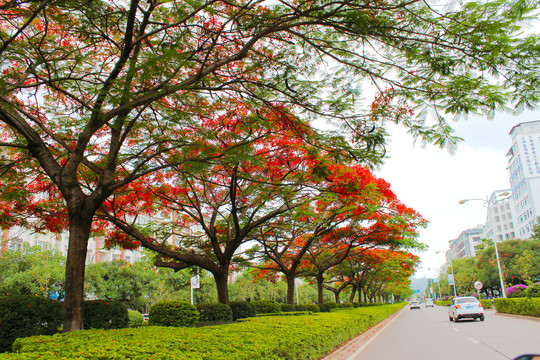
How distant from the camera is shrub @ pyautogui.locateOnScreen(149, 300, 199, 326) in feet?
42.4

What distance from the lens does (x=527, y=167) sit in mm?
74625

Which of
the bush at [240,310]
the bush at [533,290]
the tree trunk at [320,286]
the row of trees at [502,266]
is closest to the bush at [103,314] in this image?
the bush at [240,310]

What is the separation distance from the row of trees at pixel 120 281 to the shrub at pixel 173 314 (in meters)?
2.47

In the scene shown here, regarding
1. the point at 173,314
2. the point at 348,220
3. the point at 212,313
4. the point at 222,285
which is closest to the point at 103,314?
the point at 173,314

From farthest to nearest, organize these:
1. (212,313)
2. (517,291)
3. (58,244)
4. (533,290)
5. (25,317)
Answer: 1. (58,244)
2. (517,291)
3. (533,290)
4. (212,313)
5. (25,317)

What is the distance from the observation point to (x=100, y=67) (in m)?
9.16

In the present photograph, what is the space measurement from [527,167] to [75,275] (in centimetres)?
8617

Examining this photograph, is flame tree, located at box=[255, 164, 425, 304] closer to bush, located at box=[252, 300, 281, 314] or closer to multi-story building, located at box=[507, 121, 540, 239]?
bush, located at box=[252, 300, 281, 314]

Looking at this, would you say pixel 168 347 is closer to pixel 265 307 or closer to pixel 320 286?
pixel 265 307

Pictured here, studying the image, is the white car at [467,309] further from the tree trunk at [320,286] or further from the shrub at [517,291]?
the tree trunk at [320,286]

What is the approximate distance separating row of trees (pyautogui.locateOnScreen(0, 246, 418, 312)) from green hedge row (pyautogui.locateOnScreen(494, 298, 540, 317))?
869cm

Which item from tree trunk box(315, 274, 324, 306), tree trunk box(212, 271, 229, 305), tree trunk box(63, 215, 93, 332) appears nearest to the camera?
tree trunk box(63, 215, 93, 332)

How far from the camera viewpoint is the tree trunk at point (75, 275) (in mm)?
7883

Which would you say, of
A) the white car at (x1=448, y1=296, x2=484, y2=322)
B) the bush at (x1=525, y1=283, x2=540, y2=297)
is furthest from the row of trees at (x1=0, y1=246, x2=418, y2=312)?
the bush at (x1=525, y1=283, x2=540, y2=297)
